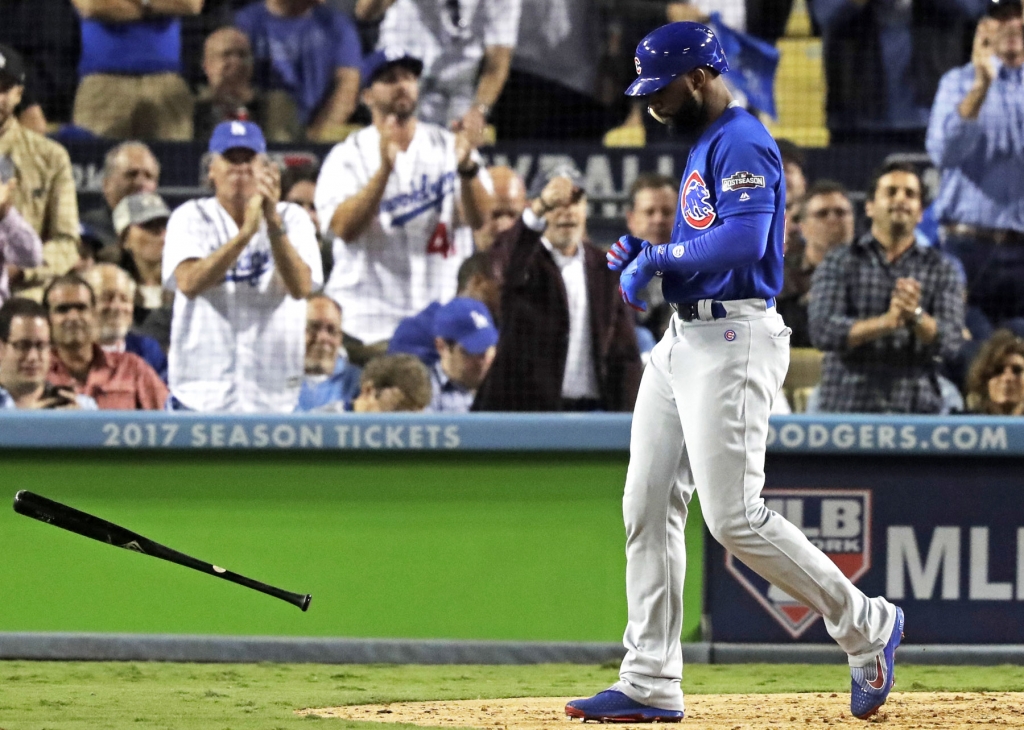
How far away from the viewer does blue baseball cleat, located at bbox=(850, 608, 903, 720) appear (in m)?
3.71

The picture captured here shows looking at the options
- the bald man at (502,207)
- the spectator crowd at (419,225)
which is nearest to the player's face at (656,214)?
the spectator crowd at (419,225)

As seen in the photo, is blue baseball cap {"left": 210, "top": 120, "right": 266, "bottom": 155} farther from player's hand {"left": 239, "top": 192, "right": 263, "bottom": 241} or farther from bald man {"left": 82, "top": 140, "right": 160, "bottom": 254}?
bald man {"left": 82, "top": 140, "right": 160, "bottom": 254}

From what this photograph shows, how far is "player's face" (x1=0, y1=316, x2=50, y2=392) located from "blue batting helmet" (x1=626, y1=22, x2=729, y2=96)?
2977mm

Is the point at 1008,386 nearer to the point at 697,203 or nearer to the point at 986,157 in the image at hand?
the point at 986,157

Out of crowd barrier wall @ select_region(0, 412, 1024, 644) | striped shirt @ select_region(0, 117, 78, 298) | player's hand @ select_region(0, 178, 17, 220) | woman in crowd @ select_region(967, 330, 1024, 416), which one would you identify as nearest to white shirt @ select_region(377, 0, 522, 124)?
striped shirt @ select_region(0, 117, 78, 298)

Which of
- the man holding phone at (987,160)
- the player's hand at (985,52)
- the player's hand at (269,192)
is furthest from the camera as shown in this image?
the player's hand at (985,52)

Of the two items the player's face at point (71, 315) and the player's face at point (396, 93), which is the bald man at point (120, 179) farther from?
the player's face at point (396, 93)

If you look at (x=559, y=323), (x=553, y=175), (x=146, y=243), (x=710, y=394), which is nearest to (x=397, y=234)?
(x=553, y=175)

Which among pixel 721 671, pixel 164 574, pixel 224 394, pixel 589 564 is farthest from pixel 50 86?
pixel 721 671

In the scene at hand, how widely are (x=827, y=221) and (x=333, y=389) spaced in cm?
216

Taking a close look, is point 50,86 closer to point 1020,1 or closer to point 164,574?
point 164,574

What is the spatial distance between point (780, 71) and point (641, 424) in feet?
13.2

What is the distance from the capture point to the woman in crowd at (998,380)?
5.66m

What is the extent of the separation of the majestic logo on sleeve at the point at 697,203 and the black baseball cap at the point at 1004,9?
3597mm
